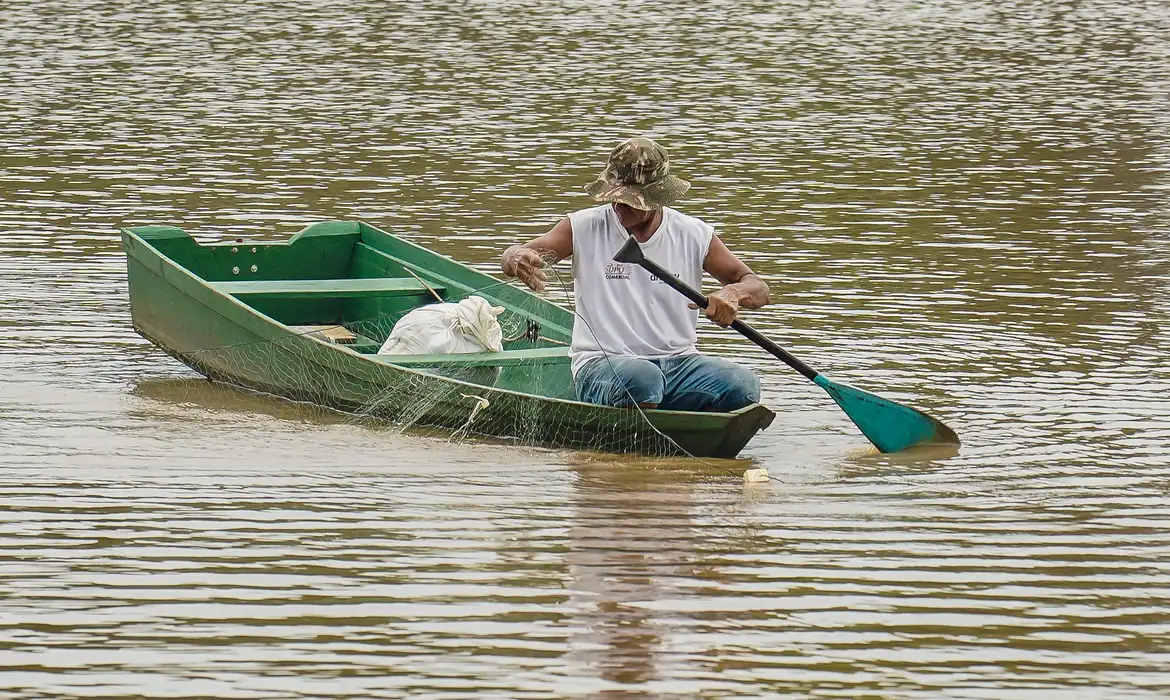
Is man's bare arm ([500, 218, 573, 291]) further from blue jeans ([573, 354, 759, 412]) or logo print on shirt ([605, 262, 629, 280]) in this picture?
blue jeans ([573, 354, 759, 412])

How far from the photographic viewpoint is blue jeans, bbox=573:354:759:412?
7.82 meters

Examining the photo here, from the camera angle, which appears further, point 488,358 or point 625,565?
point 488,358

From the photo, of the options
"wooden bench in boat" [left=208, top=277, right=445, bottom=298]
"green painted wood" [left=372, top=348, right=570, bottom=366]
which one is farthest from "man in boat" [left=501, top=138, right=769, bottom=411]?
"wooden bench in boat" [left=208, top=277, right=445, bottom=298]

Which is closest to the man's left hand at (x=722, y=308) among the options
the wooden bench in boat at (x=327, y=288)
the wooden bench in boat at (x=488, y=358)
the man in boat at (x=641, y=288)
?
the man in boat at (x=641, y=288)

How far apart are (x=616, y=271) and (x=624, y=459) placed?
0.75 m

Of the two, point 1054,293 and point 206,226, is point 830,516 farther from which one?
point 206,226

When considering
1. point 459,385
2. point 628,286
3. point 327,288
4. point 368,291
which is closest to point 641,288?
point 628,286

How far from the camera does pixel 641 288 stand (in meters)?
8.01

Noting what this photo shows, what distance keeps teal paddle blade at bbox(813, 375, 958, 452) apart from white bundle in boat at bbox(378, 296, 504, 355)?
160 cm

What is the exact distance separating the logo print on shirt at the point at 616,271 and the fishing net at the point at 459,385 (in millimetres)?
380

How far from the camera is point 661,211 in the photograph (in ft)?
26.3

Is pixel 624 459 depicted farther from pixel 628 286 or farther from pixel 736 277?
pixel 736 277

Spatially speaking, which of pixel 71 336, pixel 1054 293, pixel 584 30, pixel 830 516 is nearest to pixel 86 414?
pixel 71 336

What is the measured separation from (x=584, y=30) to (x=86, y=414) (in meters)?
19.3
